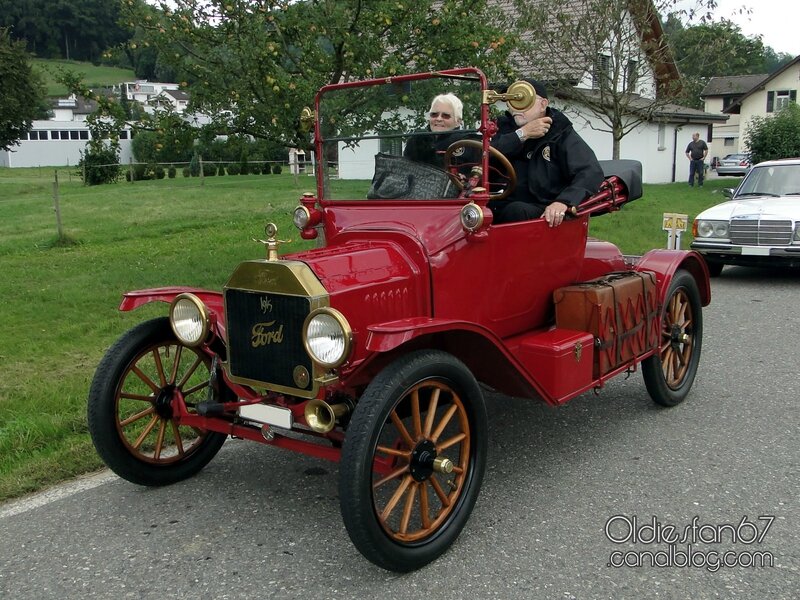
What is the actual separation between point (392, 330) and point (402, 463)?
22.4 inches

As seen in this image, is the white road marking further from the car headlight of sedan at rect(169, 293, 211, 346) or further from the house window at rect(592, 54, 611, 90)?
the house window at rect(592, 54, 611, 90)

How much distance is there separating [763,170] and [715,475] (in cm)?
797

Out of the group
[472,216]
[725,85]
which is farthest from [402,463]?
[725,85]

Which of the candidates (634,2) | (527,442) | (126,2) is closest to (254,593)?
(527,442)

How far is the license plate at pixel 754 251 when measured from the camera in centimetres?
914

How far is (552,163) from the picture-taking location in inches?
167

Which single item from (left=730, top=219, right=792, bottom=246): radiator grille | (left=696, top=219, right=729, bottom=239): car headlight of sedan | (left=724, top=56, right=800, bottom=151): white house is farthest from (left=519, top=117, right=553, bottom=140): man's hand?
(left=724, top=56, right=800, bottom=151): white house

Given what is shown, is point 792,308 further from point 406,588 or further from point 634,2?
point 634,2

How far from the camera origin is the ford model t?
2920 mm

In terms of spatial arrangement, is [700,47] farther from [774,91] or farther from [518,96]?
[774,91]

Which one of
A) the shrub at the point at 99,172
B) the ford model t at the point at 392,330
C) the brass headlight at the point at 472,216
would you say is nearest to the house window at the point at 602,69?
the ford model t at the point at 392,330

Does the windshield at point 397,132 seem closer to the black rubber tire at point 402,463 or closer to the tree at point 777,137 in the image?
the black rubber tire at point 402,463

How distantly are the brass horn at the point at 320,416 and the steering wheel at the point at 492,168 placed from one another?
1.35 m

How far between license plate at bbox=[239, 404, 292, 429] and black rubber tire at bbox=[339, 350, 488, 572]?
17.9 inches
